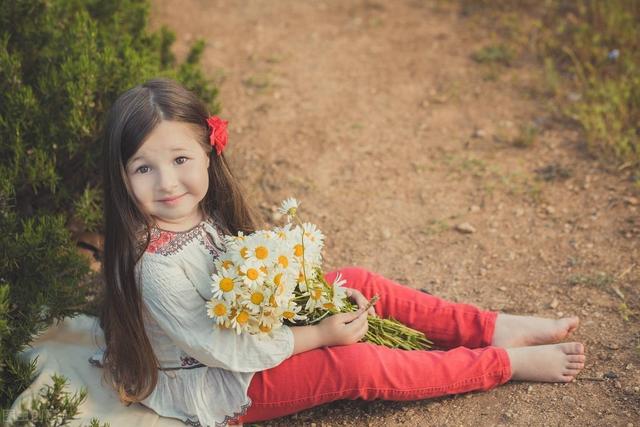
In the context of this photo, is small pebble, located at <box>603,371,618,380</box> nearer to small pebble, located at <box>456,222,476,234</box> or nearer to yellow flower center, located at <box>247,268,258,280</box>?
small pebble, located at <box>456,222,476,234</box>

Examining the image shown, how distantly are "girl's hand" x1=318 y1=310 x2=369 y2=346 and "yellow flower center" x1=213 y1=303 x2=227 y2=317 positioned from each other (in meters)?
0.38

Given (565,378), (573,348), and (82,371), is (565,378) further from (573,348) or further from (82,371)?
(82,371)

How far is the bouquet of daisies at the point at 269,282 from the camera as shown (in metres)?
2.17

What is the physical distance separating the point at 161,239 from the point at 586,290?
1.89 m

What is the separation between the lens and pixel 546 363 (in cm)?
260

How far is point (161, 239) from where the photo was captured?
7.69 feet

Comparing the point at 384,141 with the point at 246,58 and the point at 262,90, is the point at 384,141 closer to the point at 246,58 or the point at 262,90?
the point at 262,90

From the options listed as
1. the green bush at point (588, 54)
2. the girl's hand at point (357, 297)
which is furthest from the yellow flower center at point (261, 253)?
the green bush at point (588, 54)

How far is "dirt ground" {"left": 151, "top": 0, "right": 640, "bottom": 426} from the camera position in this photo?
265cm

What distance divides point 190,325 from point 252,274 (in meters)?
0.29

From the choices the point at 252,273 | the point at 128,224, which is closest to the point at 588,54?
the point at 252,273

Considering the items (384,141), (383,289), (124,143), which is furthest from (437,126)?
(124,143)

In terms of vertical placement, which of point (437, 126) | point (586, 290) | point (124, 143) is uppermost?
point (124, 143)

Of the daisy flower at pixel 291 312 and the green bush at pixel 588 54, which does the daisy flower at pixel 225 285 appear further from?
the green bush at pixel 588 54
